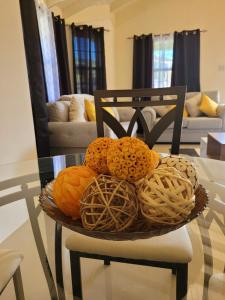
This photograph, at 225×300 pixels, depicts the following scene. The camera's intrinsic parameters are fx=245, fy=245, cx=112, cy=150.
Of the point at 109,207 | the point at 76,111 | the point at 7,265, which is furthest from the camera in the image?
the point at 76,111

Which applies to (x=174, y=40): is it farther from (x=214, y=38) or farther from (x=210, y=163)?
(x=210, y=163)

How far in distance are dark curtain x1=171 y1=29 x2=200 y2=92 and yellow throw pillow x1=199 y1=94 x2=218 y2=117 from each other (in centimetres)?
92

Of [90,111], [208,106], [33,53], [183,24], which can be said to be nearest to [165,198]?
[33,53]

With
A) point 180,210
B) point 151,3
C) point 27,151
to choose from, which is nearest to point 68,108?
point 27,151

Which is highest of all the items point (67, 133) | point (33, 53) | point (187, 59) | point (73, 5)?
point (73, 5)

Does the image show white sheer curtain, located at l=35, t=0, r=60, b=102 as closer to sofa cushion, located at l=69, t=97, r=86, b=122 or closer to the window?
sofa cushion, located at l=69, t=97, r=86, b=122

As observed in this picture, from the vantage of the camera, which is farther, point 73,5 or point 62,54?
point 73,5

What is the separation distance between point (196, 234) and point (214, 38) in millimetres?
4796

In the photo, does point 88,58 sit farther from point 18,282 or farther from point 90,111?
point 18,282

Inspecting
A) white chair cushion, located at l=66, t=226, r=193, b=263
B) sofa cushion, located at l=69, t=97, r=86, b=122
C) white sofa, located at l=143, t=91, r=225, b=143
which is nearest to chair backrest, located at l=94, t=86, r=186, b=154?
white chair cushion, located at l=66, t=226, r=193, b=263

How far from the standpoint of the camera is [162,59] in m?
5.26

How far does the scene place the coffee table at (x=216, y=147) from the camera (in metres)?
2.55

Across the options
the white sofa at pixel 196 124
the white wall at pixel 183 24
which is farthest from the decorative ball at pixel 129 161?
the white wall at pixel 183 24

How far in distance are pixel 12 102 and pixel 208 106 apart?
346 cm
